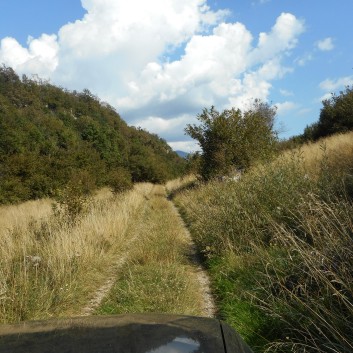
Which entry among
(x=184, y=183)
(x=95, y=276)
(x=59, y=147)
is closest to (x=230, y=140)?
(x=184, y=183)

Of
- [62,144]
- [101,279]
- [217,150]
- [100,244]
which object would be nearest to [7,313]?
[101,279]

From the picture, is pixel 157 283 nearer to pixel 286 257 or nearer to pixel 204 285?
pixel 204 285

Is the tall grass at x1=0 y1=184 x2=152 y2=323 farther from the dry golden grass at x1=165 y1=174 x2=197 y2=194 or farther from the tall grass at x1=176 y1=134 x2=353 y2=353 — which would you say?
the dry golden grass at x1=165 y1=174 x2=197 y2=194

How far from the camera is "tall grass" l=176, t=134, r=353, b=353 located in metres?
3.28

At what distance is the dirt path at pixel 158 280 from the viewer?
485 cm

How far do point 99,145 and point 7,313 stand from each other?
57.2m

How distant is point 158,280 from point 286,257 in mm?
1942

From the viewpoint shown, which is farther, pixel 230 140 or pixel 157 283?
pixel 230 140

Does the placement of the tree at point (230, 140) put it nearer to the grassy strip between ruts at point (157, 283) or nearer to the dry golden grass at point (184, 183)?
the dry golden grass at point (184, 183)

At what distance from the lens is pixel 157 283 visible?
5605mm

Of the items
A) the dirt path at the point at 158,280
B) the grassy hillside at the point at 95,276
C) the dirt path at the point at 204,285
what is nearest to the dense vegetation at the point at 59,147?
the grassy hillside at the point at 95,276

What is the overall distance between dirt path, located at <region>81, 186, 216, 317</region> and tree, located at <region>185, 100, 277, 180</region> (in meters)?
10.5

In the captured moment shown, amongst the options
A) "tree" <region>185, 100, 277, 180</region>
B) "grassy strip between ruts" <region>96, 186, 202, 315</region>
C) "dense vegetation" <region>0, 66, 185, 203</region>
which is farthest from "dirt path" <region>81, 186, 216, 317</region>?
"tree" <region>185, 100, 277, 180</region>

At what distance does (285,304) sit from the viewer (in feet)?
11.9
